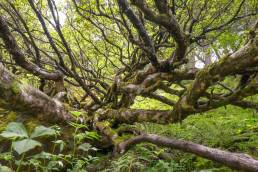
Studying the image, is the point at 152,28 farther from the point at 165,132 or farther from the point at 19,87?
the point at 19,87

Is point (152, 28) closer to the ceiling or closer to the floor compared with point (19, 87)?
closer to the ceiling

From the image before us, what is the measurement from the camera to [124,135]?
3859 millimetres

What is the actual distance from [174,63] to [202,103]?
0.91 meters

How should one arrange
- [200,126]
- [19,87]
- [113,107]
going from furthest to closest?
[113,107] → [200,126] → [19,87]

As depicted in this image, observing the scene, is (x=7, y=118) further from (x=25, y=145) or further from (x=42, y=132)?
(x=25, y=145)

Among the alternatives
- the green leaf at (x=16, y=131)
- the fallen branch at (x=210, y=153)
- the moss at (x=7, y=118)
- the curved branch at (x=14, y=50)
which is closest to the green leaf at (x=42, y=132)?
the green leaf at (x=16, y=131)

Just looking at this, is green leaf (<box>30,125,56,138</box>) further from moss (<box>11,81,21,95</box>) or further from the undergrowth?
moss (<box>11,81,21,95</box>)

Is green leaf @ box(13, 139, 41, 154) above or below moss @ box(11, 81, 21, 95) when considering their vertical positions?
below

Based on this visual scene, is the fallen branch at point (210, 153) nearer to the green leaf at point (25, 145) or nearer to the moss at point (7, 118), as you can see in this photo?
the green leaf at point (25, 145)

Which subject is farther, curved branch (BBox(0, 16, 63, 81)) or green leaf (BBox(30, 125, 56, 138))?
curved branch (BBox(0, 16, 63, 81))

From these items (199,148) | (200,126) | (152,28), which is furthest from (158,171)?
(152,28)

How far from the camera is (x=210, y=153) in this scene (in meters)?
2.24

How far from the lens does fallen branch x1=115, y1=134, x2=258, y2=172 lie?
1.89m

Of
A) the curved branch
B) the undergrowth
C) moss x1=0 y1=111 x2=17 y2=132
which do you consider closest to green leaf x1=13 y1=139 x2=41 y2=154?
the undergrowth
